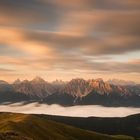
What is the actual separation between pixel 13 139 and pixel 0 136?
319 inches

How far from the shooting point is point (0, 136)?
6693 inches

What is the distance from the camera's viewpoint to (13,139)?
17488 cm
